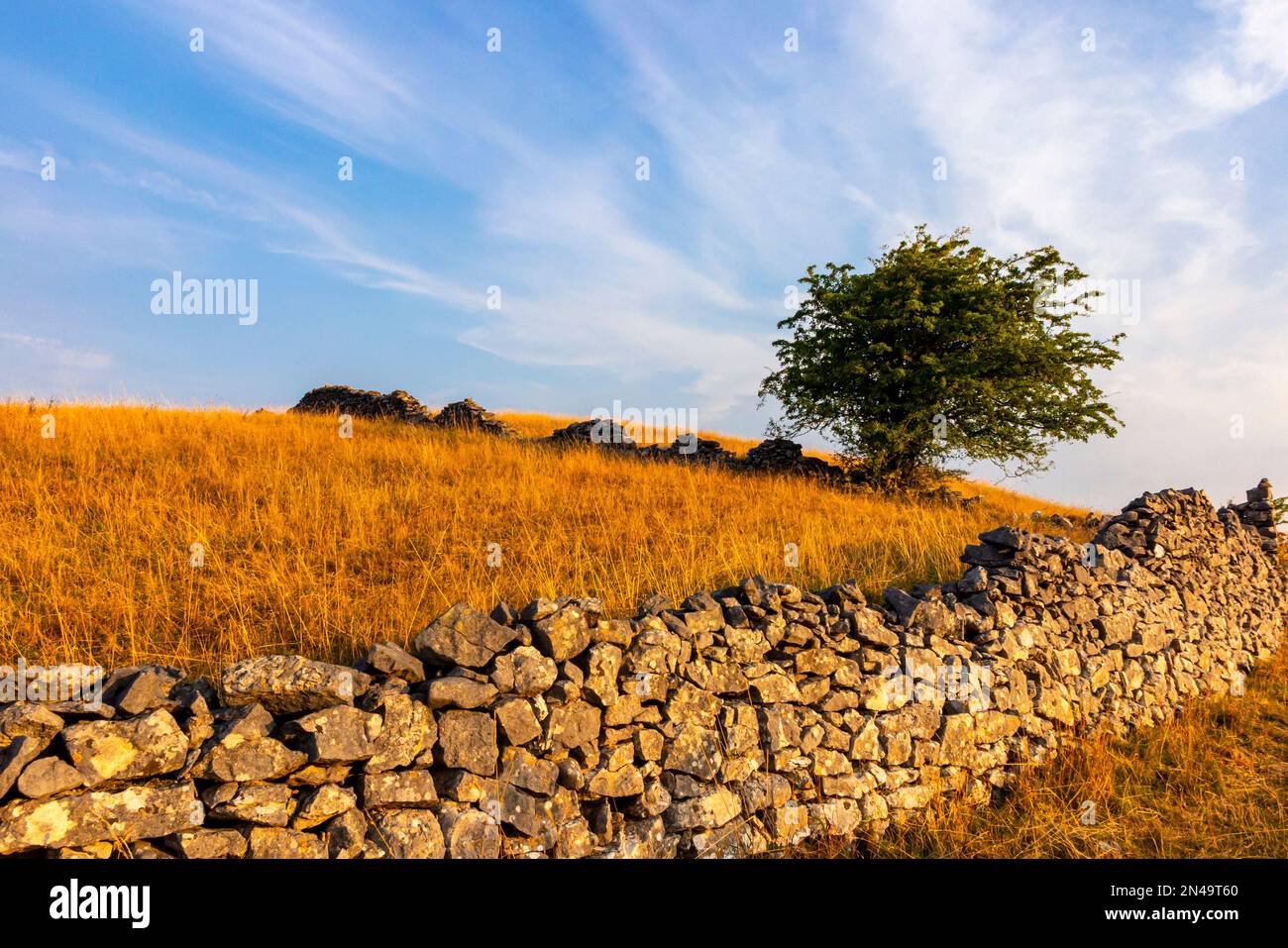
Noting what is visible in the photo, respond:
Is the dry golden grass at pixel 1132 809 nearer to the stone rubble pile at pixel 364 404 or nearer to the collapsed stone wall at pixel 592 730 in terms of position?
the collapsed stone wall at pixel 592 730

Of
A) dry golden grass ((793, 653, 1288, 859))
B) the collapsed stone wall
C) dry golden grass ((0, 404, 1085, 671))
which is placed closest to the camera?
the collapsed stone wall

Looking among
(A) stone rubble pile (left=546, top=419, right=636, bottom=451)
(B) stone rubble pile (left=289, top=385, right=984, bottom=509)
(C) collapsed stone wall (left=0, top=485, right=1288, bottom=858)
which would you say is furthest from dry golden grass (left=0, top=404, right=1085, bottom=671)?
(A) stone rubble pile (left=546, top=419, right=636, bottom=451)

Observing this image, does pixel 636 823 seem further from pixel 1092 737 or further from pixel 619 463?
pixel 619 463

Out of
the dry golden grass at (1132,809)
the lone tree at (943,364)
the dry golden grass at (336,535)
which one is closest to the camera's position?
the dry golden grass at (1132,809)

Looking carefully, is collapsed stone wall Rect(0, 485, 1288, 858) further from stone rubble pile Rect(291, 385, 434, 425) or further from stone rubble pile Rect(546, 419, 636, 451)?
stone rubble pile Rect(291, 385, 434, 425)

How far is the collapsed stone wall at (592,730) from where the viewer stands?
12.4ft

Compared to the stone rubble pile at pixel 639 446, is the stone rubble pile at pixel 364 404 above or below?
above

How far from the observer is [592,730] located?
501 centimetres

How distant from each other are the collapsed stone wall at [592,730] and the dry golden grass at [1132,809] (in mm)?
236

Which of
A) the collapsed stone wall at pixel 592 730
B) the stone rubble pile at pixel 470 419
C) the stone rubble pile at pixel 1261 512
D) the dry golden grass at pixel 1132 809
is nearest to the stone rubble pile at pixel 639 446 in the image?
the stone rubble pile at pixel 470 419

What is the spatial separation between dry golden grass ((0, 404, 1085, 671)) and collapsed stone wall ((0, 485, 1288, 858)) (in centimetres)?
125

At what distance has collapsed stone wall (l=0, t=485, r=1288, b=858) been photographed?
3.78 m
